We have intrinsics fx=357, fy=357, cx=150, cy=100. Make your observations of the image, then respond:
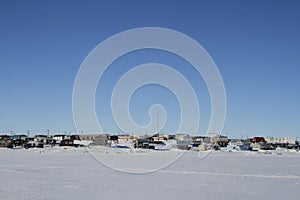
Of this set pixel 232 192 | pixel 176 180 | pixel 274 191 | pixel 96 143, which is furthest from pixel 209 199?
pixel 96 143

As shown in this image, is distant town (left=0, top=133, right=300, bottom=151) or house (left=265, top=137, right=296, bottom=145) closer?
distant town (left=0, top=133, right=300, bottom=151)

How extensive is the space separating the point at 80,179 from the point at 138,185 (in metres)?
2.52

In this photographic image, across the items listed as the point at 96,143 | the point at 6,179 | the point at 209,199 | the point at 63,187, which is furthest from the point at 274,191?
the point at 96,143

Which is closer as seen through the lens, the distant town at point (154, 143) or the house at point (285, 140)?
the distant town at point (154, 143)

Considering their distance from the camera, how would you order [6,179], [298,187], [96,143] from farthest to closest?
1. [96,143]
2. [6,179]
3. [298,187]

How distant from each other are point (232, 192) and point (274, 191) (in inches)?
53.5

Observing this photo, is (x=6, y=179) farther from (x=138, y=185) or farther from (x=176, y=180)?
(x=176, y=180)

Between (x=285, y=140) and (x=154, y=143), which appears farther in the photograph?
(x=285, y=140)

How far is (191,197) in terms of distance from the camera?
9.36 meters

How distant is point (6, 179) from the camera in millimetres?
12273

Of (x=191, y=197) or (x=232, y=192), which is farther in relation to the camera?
(x=232, y=192)

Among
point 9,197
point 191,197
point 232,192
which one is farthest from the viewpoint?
point 232,192

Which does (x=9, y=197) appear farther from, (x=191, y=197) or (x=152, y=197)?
(x=191, y=197)

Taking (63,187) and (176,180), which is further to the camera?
(176,180)
